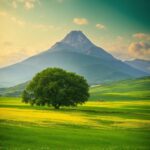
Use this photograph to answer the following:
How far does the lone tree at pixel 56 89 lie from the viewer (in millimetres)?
83875

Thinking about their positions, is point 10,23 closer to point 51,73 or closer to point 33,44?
point 33,44

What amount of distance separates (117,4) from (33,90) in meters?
53.6

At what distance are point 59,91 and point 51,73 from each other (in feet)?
24.7

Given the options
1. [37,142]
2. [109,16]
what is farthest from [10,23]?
[37,142]

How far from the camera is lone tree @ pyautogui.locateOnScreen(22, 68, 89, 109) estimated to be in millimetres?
83875

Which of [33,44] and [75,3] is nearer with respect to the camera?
[75,3]

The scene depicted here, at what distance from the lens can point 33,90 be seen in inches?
3442

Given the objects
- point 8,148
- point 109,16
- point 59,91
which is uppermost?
point 109,16

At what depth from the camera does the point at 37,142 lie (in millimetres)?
31094

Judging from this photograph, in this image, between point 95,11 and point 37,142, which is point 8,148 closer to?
point 37,142

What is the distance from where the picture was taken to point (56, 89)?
84.6 meters

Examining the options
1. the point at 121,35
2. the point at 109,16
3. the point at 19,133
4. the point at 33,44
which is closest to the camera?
the point at 19,133

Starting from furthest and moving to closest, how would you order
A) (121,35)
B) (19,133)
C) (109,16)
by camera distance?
(121,35)
(109,16)
(19,133)

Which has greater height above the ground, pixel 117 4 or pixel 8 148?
pixel 117 4
